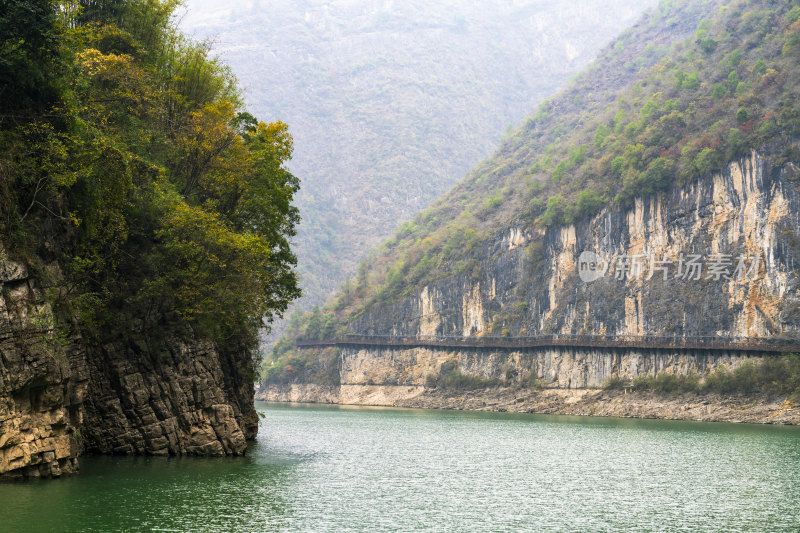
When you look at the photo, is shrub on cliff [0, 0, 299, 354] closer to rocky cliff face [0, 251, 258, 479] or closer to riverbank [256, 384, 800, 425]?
rocky cliff face [0, 251, 258, 479]

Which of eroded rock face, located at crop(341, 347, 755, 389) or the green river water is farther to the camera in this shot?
eroded rock face, located at crop(341, 347, 755, 389)

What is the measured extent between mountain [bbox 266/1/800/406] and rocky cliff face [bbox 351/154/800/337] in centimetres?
17

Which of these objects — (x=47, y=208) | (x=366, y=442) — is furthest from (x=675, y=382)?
(x=47, y=208)

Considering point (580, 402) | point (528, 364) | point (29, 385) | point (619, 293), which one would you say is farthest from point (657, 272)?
point (29, 385)

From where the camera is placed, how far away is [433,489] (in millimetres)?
32562

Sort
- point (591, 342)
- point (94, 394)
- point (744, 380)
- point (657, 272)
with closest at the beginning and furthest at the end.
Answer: point (94, 394), point (744, 380), point (657, 272), point (591, 342)

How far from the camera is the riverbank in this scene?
244ft

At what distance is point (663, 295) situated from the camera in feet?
296

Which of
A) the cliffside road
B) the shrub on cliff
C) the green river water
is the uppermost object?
the shrub on cliff

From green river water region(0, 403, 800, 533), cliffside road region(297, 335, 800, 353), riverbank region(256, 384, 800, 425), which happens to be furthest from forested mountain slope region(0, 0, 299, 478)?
cliffside road region(297, 335, 800, 353)

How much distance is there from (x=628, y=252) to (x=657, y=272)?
5.47 m

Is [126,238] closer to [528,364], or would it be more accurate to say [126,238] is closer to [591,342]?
[591,342]

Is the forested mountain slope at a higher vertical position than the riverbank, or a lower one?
higher

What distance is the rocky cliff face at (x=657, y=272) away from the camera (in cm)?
8188
